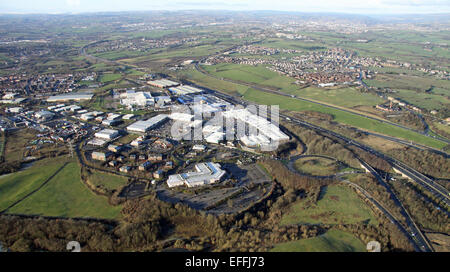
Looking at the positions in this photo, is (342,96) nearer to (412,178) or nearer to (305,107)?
(305,107)

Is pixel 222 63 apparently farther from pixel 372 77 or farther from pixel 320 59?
pixel 372 77

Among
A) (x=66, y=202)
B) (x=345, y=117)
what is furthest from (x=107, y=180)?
(x=345, y=117)

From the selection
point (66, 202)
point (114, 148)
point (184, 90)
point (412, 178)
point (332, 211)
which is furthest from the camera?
point (184, 90)

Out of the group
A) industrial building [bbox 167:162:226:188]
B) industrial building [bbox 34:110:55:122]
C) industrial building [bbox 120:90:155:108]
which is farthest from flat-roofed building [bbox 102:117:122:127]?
industrial building [bbox 167:162:226:188]

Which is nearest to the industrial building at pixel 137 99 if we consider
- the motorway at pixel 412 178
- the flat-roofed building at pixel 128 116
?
the flat-roofed building at pixel 128 116

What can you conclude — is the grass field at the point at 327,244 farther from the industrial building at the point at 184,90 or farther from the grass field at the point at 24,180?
the industrial building at the point at 184,90

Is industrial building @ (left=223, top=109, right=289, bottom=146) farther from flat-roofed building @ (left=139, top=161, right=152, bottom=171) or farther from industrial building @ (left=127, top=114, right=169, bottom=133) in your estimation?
flat-roofed building @ (left=139, top=161, right=152, bottom=171)
